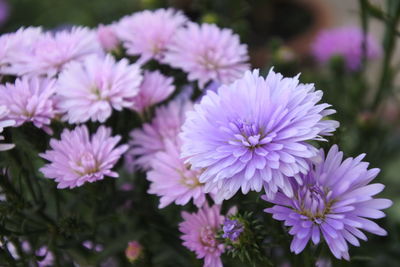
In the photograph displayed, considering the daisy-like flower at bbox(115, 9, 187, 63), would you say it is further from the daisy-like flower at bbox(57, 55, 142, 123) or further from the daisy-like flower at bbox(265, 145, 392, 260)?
the daisy-like flower at bbox(265, 145, 392, 260)

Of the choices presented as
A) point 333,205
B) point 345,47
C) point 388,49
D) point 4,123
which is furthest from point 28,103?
point 345,47

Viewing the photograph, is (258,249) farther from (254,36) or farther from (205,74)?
(254,36)

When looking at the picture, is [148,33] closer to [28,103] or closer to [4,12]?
[28,103]

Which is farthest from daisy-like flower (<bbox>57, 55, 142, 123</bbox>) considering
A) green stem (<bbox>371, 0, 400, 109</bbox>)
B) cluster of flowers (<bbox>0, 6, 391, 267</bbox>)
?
green stem (<bbox>371, 0, 400, 109</bbox>)

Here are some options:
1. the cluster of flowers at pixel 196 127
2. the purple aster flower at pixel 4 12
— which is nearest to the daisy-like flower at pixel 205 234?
the cluster of flowers at pixel 196 127

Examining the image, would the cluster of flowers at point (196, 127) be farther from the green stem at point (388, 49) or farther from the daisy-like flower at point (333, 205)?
the green stem at point (388, 49)

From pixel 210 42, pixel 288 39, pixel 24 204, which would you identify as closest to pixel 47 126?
pixel 24 204
